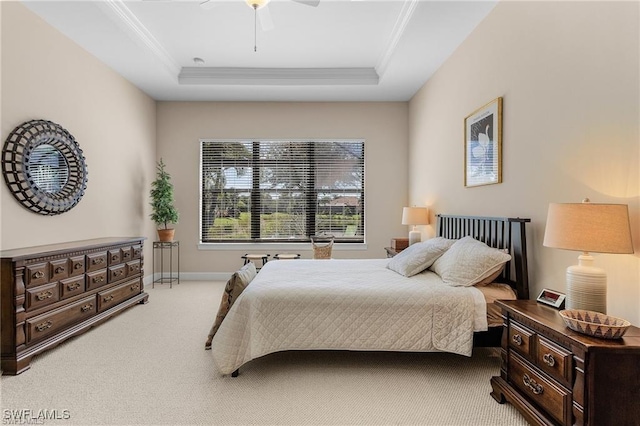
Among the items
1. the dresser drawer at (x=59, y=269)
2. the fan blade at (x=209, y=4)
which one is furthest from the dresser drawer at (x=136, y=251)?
the fan blade at (x=209, y=4)

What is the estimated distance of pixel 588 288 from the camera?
165 cm

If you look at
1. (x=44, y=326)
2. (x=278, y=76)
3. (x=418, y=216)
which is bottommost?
(x=44, y=326)

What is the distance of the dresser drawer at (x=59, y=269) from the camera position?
2.70m

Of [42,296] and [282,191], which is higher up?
[282,191]

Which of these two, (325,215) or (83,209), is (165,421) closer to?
(83,209)

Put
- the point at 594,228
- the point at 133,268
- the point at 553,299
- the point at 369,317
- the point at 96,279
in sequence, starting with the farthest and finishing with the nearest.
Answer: the point at 133,268, the point at 96,279, the point at 369,317, the point at 553,299, the point at 594,228

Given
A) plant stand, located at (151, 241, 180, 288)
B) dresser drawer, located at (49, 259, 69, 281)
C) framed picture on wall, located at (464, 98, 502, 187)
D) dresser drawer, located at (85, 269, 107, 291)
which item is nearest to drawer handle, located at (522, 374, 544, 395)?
framed picture on wall, located at (464, 98, 502, 187)

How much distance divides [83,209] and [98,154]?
740mm

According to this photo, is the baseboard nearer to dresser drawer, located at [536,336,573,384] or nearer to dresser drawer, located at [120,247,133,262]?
dresser drawer, located at [120,247,133,262]

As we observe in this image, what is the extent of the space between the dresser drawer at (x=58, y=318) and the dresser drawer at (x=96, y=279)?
118mm

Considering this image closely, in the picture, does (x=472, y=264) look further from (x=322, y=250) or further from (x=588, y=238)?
(x=322, y=250)

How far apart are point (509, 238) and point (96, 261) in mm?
3832

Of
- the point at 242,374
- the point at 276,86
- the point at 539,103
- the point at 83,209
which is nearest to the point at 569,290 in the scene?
the point at 539,103

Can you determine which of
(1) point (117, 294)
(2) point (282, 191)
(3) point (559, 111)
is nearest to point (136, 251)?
(1) point (117, 294)
